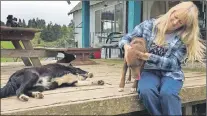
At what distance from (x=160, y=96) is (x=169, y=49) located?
0.42 metres

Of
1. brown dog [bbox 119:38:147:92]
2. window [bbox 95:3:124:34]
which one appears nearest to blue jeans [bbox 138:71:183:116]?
brown dog [bbox 119:38:147:92]

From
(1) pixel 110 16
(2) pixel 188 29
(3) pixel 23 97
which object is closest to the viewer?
(3) pixel 23 97

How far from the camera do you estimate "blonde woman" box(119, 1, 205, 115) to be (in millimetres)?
2518

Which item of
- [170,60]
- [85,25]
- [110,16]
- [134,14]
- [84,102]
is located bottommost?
[84,102]

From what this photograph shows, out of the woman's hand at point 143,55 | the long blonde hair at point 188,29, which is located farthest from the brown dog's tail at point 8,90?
the long blonde hair at point 188,29

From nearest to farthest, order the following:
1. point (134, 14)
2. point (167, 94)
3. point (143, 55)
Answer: point (167, 94) → point (143, 55) → point (134, 14)

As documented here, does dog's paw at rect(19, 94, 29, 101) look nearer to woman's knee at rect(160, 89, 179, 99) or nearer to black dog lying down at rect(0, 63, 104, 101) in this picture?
black dog lying down at rect(0, 63, 104, 101)

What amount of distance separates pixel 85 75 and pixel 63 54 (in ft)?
5.40

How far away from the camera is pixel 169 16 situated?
2.65 m

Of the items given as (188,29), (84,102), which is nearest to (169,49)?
(188,29)

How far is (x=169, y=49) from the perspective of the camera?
2.63m

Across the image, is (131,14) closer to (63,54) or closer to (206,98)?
(63,54)

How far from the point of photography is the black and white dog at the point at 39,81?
7.82 feet

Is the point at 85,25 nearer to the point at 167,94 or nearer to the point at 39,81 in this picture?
the point at 39,81
